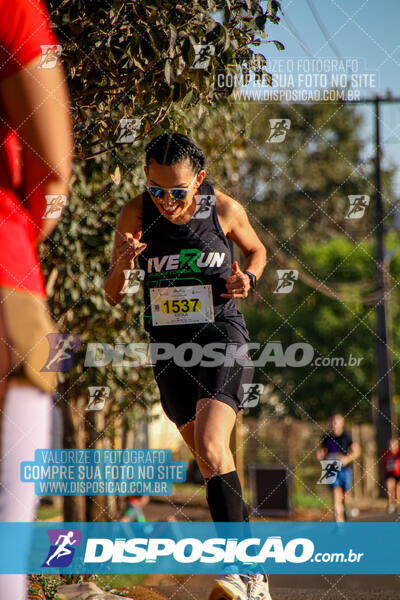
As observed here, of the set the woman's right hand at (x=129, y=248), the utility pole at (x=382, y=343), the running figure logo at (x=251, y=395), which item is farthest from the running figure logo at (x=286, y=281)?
the utility pole at (x=382, y=343)

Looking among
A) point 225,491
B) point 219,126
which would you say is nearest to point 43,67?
point 225,491

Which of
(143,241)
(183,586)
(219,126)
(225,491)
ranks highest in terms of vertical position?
(219,126)

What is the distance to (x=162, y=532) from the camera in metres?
8.71

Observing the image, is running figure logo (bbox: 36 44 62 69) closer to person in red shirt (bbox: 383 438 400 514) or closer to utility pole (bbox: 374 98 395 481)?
person in red shirt (bbox: 383 438 400 514)

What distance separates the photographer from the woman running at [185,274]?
348 centimetres

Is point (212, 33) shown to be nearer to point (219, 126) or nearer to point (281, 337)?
point (219, 126)

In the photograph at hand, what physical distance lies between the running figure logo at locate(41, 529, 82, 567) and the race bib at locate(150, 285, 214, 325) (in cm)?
141

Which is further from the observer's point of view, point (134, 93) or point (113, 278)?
point (134, 93)

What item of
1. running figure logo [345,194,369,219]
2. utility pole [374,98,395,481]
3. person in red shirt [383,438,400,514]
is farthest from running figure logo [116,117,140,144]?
utility pole [374,98,395,481]

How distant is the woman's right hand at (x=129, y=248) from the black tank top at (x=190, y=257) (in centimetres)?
16

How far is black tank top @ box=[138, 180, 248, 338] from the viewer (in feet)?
11.9

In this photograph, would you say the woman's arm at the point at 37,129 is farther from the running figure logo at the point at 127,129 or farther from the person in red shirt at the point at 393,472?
the person in red shirt at the point at 393,472

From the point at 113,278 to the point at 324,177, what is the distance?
27.5 m

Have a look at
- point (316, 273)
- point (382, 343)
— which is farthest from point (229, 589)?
point (316, 273)
